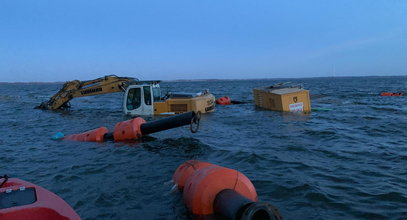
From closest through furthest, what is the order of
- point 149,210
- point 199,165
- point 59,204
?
point 59,204
point 149,210
point 199,165

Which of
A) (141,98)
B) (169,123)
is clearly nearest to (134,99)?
(141,98)

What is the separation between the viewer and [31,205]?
3578 millimetres

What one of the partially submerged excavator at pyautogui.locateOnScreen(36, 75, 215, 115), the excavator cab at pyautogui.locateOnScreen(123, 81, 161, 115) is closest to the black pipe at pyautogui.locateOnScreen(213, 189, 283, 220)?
the partially submerged excavator at pyautogui.locateOnScreen(36, 75, 215, 115)

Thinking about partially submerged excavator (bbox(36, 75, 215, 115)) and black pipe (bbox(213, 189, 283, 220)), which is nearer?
black pipe (bbox(213, 189, 283, 220))

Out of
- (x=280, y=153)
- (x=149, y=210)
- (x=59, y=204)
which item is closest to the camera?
(x=59, y=204)

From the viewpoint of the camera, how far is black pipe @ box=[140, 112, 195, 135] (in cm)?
860

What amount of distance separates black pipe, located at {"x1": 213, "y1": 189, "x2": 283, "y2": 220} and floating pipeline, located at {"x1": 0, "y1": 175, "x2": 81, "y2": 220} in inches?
67.8

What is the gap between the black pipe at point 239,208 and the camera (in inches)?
127

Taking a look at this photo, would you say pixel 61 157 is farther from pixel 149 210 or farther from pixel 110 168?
pixel 149 210

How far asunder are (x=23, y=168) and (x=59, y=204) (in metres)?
5.04

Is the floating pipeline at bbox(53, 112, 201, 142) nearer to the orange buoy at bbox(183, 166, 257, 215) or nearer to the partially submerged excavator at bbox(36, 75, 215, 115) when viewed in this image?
the orange buoy at bbox(183, 166, 257, 215)

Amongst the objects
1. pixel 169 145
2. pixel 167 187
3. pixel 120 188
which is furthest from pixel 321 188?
pixel 169 145

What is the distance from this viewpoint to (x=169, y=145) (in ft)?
32.8

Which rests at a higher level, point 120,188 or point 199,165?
point 199,165
